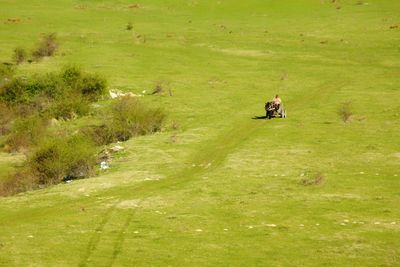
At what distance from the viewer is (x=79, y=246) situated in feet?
88.6

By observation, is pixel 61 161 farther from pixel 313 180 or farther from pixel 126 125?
pixel 313 180

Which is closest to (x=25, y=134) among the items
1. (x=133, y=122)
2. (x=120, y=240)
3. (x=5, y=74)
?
(x=133, y=122)

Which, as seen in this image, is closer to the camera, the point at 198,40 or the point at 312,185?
the point at 312,185


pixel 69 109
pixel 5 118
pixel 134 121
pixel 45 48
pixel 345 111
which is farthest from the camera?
pixel 45 48

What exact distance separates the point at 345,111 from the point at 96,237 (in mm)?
30646

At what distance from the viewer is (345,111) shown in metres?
53.9

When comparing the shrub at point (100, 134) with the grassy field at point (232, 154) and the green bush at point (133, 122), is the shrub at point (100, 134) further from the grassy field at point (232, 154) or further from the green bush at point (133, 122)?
the grassy field at point (232, 154)

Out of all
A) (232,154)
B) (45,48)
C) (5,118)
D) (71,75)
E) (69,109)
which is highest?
(45,48)

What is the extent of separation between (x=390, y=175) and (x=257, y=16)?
6674cm

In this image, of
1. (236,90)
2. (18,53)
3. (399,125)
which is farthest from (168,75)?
(399,125)

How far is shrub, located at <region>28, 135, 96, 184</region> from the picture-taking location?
136 feet

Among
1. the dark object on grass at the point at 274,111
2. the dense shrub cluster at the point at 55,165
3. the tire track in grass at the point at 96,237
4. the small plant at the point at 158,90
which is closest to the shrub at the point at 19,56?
the small plant at the point at 158,90

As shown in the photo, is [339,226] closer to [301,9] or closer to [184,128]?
[184,128]

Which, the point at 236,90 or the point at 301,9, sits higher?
the point at 301,9
